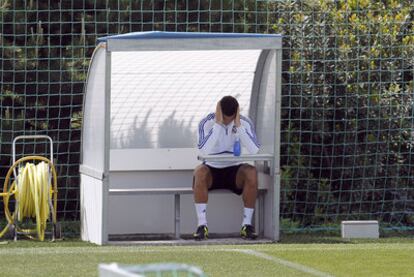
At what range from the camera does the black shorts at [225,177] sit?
1250 centimetres

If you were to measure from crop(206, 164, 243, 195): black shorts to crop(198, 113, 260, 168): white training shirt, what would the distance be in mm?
51

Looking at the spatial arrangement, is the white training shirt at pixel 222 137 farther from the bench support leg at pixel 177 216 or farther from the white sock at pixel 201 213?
the bench support leg at pixel 177 216

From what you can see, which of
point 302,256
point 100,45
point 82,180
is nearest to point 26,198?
point 82,180

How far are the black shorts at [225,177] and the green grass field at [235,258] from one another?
0.94m

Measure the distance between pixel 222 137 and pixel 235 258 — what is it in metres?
2.65

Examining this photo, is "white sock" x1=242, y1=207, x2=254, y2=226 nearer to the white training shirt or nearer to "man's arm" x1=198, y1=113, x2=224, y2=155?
the white training shirt

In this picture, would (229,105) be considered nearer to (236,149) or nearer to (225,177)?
(236,149)

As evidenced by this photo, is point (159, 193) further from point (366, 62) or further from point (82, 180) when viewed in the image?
point (366, 62)

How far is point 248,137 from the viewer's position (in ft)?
41.4

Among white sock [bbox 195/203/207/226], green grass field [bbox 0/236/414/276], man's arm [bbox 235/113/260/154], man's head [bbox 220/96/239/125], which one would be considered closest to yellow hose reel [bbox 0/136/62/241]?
green grass field [bbox 0/236/414/276]

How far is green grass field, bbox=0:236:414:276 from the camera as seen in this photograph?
934 cm

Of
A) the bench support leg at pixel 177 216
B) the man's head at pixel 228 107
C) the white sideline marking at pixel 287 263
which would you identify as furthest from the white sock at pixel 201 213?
the white sideline marking at pixel 287 263

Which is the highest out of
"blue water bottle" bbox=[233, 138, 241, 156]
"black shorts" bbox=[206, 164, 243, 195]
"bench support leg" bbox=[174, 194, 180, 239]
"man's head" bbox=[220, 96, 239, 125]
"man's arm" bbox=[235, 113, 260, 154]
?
"man's head" bbox=[220, 96, 239, 125]

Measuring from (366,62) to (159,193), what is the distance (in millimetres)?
3647
